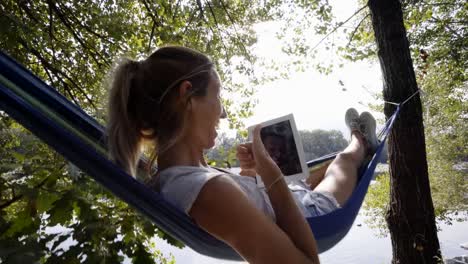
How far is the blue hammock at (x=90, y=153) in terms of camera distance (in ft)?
3.21

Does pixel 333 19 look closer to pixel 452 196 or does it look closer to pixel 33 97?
pixel 33 97

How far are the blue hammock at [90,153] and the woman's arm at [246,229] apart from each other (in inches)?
4.9

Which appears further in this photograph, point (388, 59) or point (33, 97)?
point (388, 59)

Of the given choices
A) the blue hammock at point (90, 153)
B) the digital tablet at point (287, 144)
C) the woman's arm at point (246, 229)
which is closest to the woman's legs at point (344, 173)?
the blue hammock at point (90, 153)

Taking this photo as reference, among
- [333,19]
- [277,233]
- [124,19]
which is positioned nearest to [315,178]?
[277,233]

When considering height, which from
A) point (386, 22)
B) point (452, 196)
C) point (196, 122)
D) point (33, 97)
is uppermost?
point (386, 22)

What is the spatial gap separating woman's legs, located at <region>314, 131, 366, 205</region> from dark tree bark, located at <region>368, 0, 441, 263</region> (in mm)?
842

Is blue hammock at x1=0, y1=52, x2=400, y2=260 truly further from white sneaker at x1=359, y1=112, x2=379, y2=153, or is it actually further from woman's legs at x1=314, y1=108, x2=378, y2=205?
white sneaker at x1=359, y1=112, x2=379, y2=153

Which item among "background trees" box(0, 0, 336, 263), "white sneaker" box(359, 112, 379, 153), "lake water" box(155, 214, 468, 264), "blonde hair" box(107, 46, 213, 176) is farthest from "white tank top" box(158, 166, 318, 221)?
"lake water" box(155, 214, 468, 264)

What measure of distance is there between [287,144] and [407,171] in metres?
1.89

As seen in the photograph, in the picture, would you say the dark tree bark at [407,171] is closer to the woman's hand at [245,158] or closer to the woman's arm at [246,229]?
the woman's hand at [245,158]

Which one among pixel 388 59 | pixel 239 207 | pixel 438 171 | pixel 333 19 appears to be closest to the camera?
pixel 239 207

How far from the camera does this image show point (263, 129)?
4.02ft

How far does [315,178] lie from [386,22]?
5.26ft
